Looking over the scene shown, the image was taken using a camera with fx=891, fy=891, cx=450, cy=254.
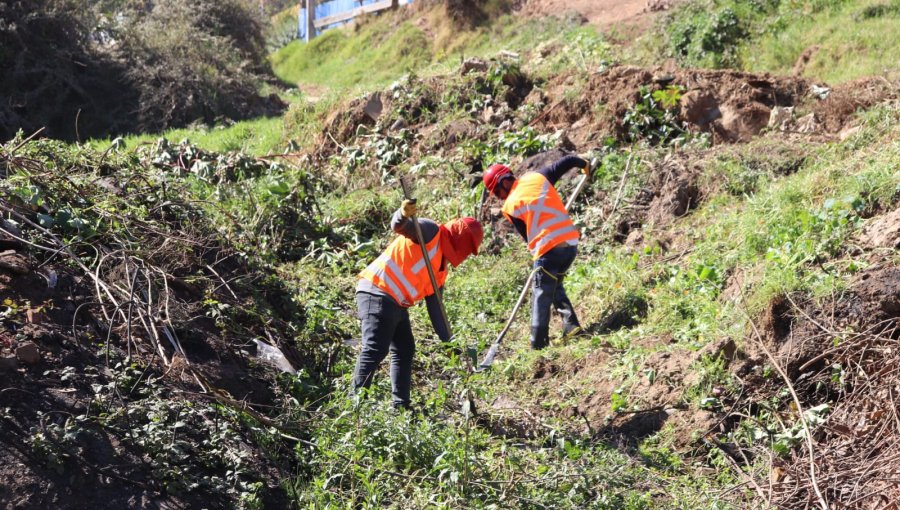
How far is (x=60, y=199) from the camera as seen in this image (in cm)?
654

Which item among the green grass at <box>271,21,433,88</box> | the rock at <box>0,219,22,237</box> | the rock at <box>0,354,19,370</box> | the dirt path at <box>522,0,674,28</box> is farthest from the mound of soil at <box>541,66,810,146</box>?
the rock at <box>0,354,19,370</box>

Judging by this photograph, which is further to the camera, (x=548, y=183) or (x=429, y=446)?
(x=548, y=183)

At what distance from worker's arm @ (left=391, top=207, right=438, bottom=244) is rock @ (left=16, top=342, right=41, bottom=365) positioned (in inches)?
86.8

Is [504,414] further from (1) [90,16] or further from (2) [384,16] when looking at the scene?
(2) [384,16]

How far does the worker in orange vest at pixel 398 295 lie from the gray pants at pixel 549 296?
4.17 ft

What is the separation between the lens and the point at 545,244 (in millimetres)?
7145

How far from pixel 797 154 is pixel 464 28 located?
1039 cm

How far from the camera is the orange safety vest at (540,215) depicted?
7164 millimetres

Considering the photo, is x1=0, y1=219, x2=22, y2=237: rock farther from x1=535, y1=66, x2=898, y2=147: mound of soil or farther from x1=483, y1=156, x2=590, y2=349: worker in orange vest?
x1=535, y1=66, x2=898, y2=147: mound of soil

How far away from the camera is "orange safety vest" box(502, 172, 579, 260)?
7.16 metres

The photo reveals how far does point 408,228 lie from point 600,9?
11148 mm

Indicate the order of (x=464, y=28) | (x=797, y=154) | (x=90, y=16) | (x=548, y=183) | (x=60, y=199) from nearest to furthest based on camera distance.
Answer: (x=60, y=199) < (x=548, y=183) < (x=797, y=154) < (x=90, y=16) < (x=464, y=28)

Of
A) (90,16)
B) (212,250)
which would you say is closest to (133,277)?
(212,250)

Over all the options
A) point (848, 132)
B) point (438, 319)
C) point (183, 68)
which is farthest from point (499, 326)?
point (183, 68)
